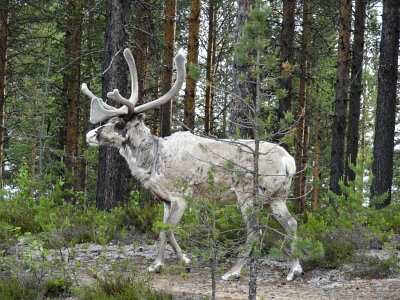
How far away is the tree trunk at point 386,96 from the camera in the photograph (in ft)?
41.3

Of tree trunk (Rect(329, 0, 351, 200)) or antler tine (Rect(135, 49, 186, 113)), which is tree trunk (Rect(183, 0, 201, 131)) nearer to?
tree trunk (Rect(329, 0, 351, 200))

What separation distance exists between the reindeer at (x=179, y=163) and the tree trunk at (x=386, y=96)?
243 inches

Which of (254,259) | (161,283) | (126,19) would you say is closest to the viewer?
(254,259)

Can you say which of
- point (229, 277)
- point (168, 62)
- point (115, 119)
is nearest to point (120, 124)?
point (115, 119)

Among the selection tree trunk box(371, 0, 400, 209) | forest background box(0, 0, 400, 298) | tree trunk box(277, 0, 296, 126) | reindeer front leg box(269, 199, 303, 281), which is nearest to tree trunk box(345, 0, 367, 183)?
forest background box(0, 0, 400, 298)

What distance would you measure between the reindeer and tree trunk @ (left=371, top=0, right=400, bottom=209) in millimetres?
6182

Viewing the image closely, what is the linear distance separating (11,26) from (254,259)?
15291 millimetres

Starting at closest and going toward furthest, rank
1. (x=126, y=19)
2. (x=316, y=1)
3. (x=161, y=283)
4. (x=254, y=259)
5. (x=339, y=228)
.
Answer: (x=254, y=259) → (x=161, y=283) → (x=339, y=228) → (x=126, y=19) → (x=316, y=1)

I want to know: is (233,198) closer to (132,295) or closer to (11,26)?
(132,295)

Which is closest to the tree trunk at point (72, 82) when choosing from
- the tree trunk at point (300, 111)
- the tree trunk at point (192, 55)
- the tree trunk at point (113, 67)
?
the tree trunk at point (192, 55)

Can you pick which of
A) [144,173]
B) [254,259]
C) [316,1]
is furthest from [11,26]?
[254,259]

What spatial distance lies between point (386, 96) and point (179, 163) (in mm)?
7079

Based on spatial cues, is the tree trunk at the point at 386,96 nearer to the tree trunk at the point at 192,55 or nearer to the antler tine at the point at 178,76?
the tree trunk at the point at 192,55

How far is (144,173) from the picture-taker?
25.3 feet
